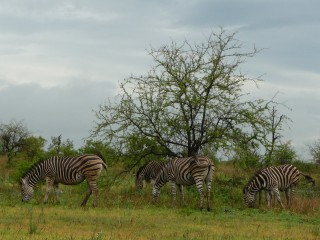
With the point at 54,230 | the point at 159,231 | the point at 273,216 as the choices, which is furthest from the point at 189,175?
the point at 54,230

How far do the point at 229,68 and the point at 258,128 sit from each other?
323 cm

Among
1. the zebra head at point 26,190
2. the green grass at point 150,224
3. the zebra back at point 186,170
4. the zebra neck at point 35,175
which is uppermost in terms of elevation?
the zebra back at point 186,170

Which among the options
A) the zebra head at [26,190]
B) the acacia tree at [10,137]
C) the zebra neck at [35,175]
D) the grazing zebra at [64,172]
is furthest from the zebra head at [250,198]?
the acacia tree at [10,137]

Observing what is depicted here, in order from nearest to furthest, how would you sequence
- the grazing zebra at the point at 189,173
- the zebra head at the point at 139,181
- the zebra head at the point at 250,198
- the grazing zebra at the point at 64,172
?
1. the grazing zebra at the point at 64,172
2. the grazing zebra at the point at 189,173
3. the zebra head at the point at 250,198
4. the zebra head at the point at 139,181

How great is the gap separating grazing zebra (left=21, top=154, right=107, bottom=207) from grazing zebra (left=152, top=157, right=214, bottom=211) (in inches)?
119

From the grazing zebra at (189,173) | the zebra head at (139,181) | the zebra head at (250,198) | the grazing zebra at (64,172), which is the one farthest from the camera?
the zebra head at (139,181)

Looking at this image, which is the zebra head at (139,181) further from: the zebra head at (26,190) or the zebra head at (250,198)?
the zebra head at (26,190)

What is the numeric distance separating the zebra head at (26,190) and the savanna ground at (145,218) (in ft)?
1.37

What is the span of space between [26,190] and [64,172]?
1840 millimetres

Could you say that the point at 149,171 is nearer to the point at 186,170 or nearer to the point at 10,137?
the point at 186,170

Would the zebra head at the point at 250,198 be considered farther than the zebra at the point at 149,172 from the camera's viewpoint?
No

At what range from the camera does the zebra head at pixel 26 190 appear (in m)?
22.1

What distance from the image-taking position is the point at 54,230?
13.2 meters

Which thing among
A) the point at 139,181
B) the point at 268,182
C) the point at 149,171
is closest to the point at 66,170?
the point at 149,171
